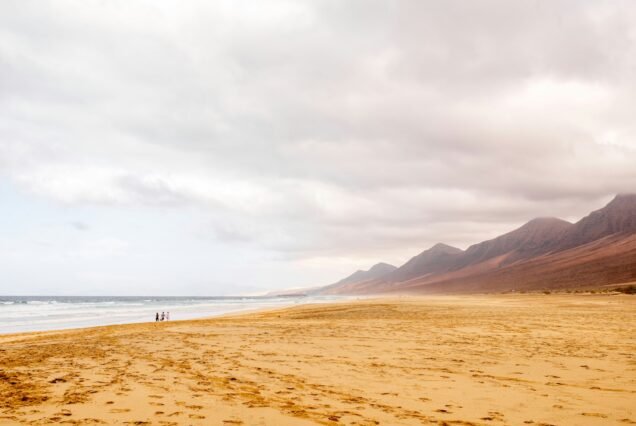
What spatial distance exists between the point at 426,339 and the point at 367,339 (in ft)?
8.15

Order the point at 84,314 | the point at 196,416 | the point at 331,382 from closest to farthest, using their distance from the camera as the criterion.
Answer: the point at 196,416
the point at 331,382
the point at 84,314

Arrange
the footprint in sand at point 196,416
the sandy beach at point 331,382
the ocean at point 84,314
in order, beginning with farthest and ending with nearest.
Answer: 1. the ocean at point 84,314
2. the sandy beach at point 331,382
3. the footprint in sand at point 196,416

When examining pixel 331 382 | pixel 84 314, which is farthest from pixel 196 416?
pixel 84 314

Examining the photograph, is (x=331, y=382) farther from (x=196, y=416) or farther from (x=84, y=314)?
(x=84, y=314)

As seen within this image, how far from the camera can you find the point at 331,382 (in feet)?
34.5

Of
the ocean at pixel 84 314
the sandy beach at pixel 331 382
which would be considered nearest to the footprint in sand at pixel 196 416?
the sandy beach at pixel 331 382

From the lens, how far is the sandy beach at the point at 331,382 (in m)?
7.71

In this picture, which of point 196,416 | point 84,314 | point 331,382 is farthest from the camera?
point 84,314

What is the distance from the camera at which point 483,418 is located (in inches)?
295

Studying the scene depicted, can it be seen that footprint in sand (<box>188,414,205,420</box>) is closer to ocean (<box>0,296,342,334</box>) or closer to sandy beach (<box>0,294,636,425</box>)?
sandy beach (<box>0,294,636,425</box>)

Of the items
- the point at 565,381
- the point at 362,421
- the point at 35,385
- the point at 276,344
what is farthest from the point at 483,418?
the point at 276,344

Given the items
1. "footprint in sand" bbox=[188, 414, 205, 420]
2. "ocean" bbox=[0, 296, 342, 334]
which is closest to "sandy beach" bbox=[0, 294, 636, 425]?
"footprint in sand" bbox=[188, 414, 205, 420]

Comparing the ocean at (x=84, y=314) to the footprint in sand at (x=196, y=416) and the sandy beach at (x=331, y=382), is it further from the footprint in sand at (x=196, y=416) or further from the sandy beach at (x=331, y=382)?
the footprint in sand at (x=196, y=416)

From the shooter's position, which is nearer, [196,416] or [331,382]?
[196,416]
